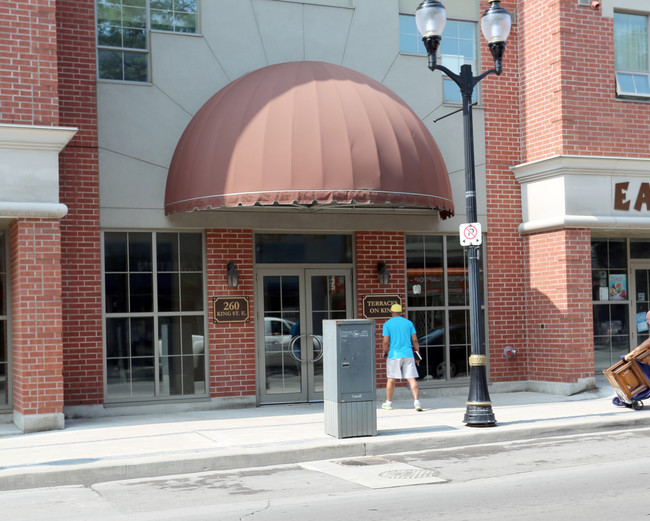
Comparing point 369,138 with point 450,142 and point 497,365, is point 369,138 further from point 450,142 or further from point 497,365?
point 497,365

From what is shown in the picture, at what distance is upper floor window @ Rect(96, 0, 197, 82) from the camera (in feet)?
44.9

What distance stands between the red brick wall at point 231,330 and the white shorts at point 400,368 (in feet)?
7.81

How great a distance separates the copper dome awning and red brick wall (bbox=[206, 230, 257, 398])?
121 cm

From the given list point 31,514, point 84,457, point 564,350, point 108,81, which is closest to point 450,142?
point 564,350

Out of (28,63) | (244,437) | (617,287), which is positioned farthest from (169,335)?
(617,287)

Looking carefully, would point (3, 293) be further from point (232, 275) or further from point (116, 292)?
Result: point (232, 275)

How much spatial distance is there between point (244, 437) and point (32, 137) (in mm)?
5129

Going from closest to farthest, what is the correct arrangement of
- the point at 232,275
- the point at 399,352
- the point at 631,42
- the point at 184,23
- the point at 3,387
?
1. the point at 3,387
2. the point at 399,352
3. the point at 232,275
4. the point at 184,23
5. the point at 631,42

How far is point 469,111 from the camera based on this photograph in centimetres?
1201

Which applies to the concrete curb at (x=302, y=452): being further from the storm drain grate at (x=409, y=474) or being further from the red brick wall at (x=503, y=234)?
the red brick wall at (x=503, y=234)

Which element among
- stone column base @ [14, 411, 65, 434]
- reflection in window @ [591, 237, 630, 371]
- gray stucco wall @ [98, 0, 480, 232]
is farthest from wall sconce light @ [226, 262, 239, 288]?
reflection in window @ [591, 237, 630, 371]

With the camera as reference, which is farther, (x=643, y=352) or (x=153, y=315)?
(x=153, y=315)

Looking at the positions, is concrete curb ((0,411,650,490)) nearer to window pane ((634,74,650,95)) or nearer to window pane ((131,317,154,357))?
window pane ((131,317,154,357))

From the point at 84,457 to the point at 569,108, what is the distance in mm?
10355
